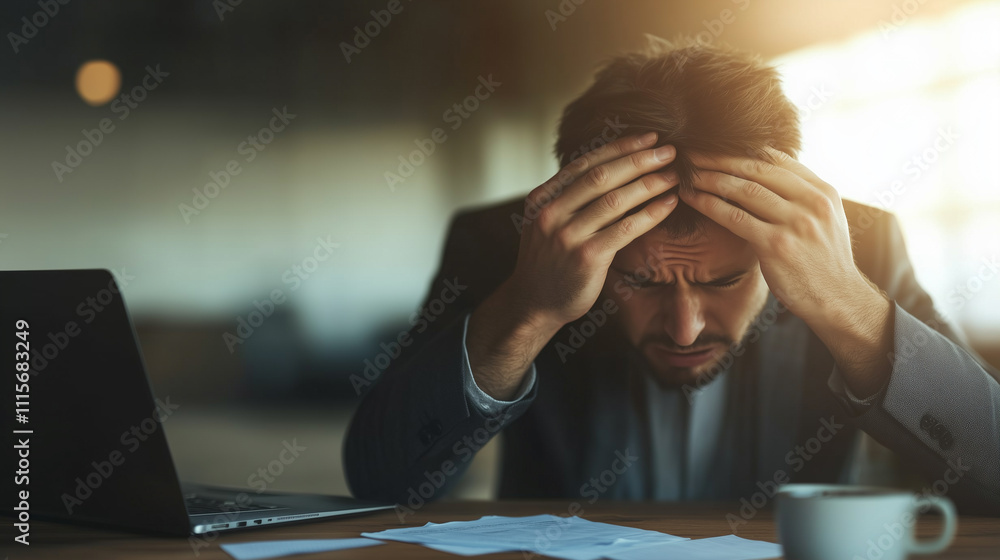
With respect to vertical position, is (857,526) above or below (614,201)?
below

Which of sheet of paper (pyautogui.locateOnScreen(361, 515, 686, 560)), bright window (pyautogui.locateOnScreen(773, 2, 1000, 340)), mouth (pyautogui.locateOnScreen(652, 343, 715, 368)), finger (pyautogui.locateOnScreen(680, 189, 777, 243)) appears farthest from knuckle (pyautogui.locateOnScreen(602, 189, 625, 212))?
bright window (pyautogui.locateOnScreen(773, 2, 1000, 340))

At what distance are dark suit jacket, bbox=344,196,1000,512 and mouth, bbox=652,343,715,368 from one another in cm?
14

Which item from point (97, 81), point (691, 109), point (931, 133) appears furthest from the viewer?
point (97, 81)

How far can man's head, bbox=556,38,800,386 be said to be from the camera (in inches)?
40.0

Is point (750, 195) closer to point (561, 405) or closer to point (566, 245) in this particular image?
point (566, 245)

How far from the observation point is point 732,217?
95 cm

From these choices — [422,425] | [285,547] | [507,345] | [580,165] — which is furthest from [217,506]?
[580,165]

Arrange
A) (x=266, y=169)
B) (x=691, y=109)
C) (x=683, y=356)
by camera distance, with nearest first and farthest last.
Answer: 1. (x=691, y=109)
2. (x=683, y=356)
3. (x=266, y=169)

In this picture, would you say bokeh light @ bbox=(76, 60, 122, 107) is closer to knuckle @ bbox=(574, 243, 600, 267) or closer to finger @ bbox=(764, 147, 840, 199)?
knuckle @ bbox=(574, 243, 600, 267)

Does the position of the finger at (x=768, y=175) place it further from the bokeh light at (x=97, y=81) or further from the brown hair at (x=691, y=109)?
the bokeh light at (x=97, y=81)

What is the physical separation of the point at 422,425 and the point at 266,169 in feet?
10.3

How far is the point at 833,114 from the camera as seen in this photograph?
2.50m

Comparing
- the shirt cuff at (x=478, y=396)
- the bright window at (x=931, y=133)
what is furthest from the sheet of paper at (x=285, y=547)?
the bright window at (x=931, y=133)

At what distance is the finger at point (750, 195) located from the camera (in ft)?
3.08
